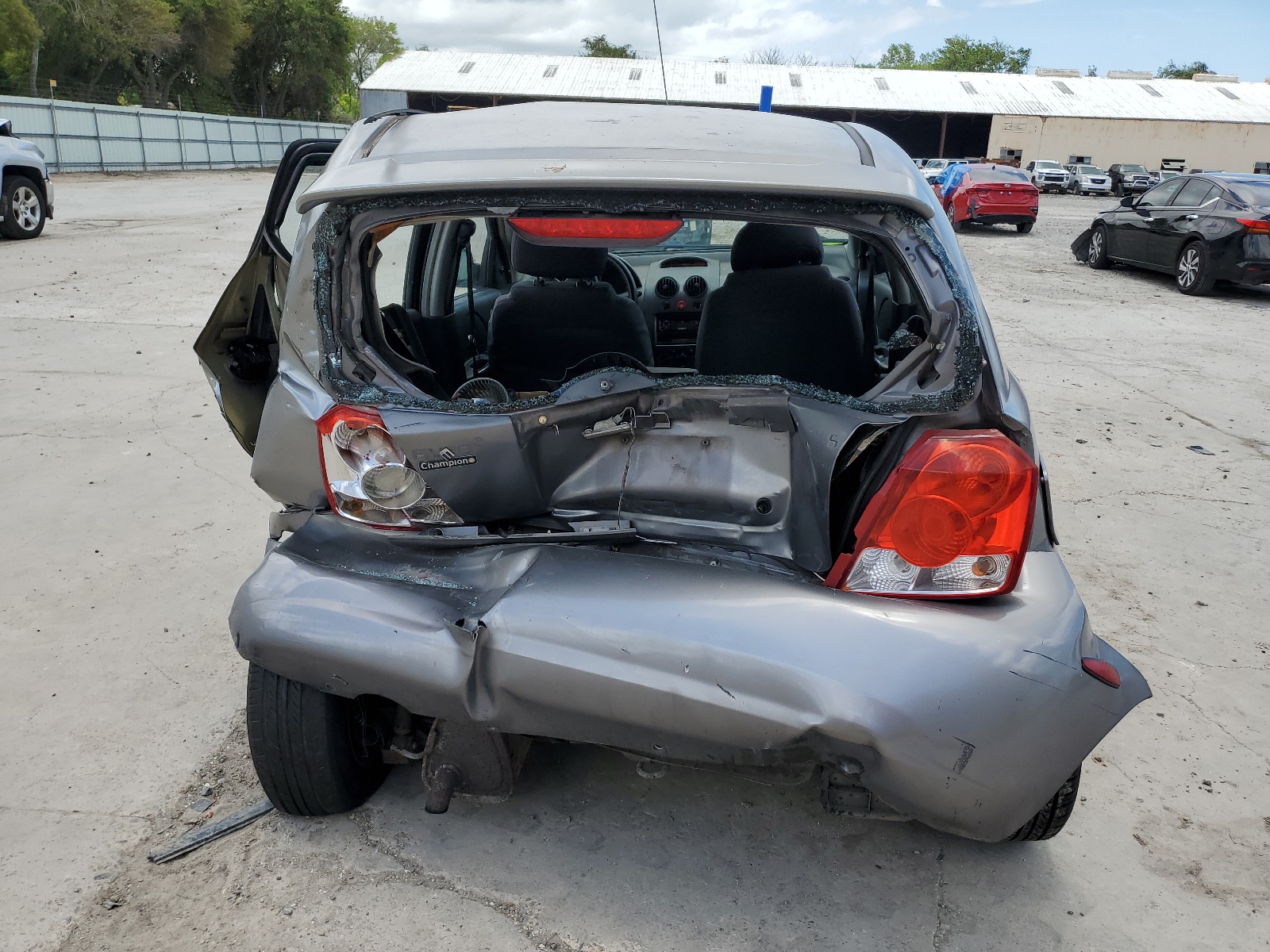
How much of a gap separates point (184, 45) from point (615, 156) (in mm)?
52490

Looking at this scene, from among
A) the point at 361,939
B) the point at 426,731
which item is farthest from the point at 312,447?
the point at 361,939

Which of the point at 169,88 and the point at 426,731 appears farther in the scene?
the point at 169,88

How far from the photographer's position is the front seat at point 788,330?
287 cm

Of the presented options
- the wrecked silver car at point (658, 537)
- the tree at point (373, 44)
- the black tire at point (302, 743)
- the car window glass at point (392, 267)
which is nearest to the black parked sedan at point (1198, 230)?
the wrecked silver car at point (658, 537)

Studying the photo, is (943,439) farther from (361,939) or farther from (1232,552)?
(1232,552)

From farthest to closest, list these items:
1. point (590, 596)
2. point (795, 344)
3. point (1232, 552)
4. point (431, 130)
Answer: point (1232, 552) < point (795, 344) < point (431, 130) < point (590, 596)

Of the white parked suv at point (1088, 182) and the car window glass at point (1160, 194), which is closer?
the car window glass at point (1160, 194)

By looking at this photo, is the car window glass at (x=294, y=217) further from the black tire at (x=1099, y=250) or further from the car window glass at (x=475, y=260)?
the black tire at (x=1099, y=250)

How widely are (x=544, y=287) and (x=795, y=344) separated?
0.78 meters

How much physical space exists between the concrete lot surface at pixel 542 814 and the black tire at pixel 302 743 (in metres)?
0.11

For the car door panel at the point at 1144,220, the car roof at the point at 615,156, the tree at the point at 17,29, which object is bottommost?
the car door panel at the point at 1144,220

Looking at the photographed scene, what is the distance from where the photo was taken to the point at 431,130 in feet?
8.43

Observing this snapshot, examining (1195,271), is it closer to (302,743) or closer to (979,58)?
(302,743)

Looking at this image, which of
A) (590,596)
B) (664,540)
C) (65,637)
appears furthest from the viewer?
(65,637)
